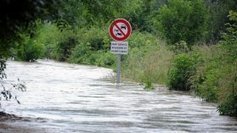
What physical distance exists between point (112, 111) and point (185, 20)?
1995 centimetres

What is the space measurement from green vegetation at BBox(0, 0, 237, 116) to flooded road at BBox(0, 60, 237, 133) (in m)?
1.00

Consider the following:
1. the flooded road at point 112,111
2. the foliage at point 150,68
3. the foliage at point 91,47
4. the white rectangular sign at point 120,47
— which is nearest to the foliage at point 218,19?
the foliage at point 150,68

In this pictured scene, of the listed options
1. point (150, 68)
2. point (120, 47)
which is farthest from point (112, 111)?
point (150, 68)

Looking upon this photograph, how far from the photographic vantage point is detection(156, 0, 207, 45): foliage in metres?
33.7

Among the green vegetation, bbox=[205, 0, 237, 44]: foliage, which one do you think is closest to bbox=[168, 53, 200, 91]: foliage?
the green vegetation

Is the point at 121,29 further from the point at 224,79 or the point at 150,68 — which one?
the point at 224,79

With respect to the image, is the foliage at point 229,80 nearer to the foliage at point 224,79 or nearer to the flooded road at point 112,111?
the foliage at point 224,79

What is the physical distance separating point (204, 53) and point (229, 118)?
31.8ft

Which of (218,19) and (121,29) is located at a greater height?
(218,19)

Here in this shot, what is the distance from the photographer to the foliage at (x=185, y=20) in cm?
3366

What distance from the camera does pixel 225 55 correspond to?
15969 mm

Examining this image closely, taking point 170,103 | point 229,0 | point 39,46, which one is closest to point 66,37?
point 39,46

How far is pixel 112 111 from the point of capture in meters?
14.5

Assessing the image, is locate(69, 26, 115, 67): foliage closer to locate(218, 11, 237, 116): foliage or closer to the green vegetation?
the green vegetation
